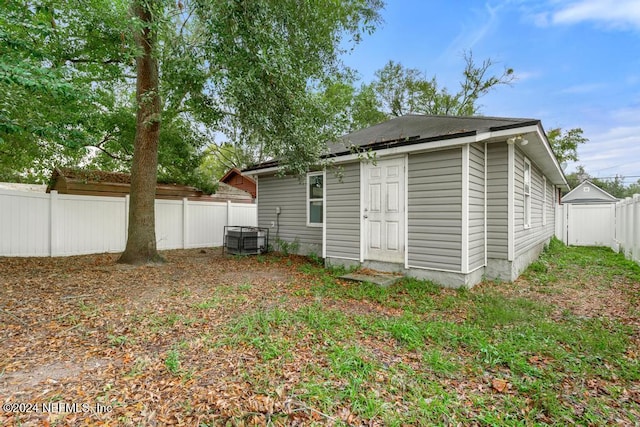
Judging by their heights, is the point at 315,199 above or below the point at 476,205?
above

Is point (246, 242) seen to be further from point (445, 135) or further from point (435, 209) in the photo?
point (445, 135)

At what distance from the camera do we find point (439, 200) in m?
5.35

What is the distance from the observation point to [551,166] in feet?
27.2

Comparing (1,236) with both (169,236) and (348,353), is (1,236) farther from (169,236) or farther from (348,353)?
(348,353)

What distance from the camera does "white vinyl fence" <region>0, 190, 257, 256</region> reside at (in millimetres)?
7043

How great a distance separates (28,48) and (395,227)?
643cm

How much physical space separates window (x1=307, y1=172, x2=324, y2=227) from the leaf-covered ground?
2922 mm

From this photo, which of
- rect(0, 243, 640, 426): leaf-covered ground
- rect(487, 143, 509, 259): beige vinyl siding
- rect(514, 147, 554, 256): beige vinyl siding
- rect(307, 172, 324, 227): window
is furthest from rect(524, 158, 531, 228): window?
rect(307, 172, 324, 227): window

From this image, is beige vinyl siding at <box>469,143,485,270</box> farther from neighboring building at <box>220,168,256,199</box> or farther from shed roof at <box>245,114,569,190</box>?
neighboring building at <box>220,168,256,199</box>

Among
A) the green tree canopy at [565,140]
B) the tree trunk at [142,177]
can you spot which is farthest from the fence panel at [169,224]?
the green tree canopy at [565,140]

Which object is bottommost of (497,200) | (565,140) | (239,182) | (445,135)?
(497,200)

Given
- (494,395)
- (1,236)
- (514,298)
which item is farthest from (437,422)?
(1,236)

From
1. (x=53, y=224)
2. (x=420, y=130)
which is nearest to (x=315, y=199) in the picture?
(x=420, y=130)

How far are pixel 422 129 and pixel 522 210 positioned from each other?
2710 millimetres
